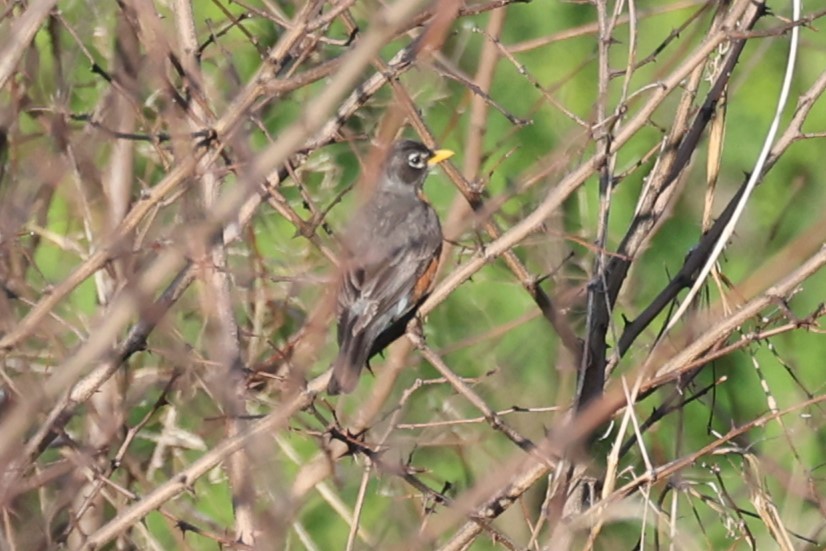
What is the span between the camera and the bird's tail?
150 inches

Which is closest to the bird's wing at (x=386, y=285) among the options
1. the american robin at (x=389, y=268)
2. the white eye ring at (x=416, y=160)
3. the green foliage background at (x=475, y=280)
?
the american robin at (x=389, y=268)

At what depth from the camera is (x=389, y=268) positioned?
508 cm

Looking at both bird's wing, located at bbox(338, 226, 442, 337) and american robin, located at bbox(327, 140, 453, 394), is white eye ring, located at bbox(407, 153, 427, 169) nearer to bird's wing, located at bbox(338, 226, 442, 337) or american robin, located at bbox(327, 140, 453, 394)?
american robin, located at bbox(327, 140, 453, 394)

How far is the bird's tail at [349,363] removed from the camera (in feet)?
12.5

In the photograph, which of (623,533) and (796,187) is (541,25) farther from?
(623,533)

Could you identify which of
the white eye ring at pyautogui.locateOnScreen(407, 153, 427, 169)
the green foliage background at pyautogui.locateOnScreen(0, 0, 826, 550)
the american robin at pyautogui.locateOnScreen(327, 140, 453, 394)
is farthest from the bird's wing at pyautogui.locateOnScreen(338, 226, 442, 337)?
the white eye ring at pyautogui.locateOnScreen(407, 153, 427, 169)

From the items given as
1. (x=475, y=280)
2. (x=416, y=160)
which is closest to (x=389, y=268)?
(x=416, y=160)

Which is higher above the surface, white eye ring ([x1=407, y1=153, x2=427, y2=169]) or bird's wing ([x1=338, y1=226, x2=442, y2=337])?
white eye ring ([x1=407, y1=153, x2=427, y2=169])

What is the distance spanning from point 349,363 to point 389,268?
688 millimetres

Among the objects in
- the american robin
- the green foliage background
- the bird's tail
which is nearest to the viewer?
the bird's tail

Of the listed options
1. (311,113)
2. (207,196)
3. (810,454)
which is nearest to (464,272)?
(207,196)

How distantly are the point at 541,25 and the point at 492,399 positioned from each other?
7.72 ft

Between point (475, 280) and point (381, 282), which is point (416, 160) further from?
point (475, 280)

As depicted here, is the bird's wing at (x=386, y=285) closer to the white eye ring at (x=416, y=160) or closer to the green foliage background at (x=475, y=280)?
the green foliage background at (x=475, y=280)
